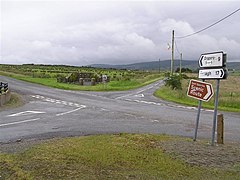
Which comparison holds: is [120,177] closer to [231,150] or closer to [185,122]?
[231,150]

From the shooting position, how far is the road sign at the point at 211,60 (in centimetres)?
782

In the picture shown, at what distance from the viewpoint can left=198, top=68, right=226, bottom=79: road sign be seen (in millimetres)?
7750

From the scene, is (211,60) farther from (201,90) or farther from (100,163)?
(100,163)

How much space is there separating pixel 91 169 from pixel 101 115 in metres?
8.74

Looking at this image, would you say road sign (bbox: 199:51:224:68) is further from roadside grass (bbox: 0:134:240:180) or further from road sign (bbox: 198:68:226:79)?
roadside grass (bbox: 0:134:240:180)

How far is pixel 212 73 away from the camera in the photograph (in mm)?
8031

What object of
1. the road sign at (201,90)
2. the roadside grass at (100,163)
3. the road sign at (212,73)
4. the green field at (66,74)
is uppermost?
the road sign at (212,73)

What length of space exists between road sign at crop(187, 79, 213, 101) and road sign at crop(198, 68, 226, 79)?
7.7 inches

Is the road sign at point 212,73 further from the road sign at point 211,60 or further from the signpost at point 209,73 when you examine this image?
the road sign at point 211,60

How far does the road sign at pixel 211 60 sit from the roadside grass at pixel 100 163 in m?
2.44

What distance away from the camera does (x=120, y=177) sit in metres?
5.41

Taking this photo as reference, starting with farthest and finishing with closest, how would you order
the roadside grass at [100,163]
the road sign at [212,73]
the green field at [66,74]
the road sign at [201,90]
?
the green field at [66,74]
the road sign at [201,90]
the road sign at [212,73]
the roadside grass at [100,163]

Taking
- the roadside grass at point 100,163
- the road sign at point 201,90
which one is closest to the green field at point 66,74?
the road sign at point 201,90

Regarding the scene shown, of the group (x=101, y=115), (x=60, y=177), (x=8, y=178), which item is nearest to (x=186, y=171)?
(x=60, y=177)
